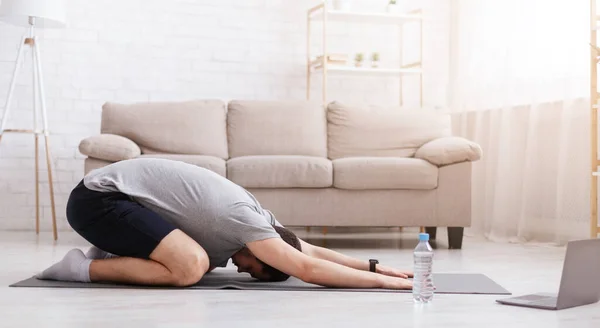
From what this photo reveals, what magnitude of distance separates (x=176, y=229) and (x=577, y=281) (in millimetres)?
1257

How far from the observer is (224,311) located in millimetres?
2262

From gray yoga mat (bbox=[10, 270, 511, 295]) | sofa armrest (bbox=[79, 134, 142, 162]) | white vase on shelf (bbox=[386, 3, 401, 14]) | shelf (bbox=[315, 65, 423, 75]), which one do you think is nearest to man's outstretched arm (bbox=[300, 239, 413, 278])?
gray yoga mat (bbox=[10, 270, 511, 295])

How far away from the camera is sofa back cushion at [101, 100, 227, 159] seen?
4.91 m

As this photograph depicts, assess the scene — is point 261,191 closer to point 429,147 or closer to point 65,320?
point 429,147

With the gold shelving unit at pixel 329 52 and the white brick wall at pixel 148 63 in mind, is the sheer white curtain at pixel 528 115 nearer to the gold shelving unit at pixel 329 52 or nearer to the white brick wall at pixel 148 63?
the gold shelving unit at pixel 329 52

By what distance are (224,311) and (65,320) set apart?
43 centimetres

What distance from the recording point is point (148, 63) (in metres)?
5.78

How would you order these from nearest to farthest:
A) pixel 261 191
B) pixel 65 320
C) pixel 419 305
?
pixel 65 320, pixel 419 305, pixel 261 191

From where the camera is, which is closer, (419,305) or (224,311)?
(224,311)

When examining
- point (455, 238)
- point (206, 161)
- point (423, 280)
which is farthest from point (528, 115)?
point (423, 280)

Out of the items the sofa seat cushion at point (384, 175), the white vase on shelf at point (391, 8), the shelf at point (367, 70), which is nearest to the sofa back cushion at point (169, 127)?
the sofa seat cushion at point (384, 175)

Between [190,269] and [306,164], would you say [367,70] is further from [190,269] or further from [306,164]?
[190,269]

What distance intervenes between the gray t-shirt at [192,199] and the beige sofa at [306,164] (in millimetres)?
1741

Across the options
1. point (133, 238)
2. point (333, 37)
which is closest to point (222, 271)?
point (133, 238)
